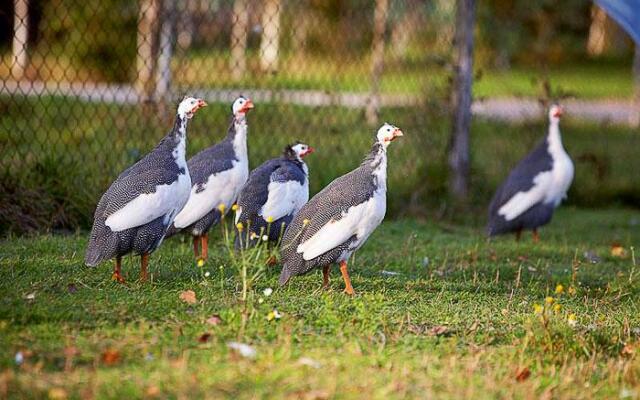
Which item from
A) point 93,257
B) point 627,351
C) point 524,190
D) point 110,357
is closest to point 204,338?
point 110,357

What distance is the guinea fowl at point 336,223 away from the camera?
225 inches

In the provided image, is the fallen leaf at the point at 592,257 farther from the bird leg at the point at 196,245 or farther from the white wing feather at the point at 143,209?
the white wing feather at the point at 143,209

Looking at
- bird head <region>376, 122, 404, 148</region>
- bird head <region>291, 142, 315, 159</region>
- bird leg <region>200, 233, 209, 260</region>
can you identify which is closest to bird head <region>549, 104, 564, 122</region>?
bird head <region>291, 142, 315, 159</region>

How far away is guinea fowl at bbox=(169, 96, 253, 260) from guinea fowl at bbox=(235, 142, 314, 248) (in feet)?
0.35

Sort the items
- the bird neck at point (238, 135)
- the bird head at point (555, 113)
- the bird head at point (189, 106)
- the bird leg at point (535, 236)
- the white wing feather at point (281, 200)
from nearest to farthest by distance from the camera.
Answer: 1. the bird head at point (189, 106)
2. the white wing feather at point (281, 200)
3. the bird neck at point (238, 135)
4. the bird leg at point (535, 236)
5. the bird head at point (555, 113)

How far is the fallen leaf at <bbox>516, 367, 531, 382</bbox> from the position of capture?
443 centimetres

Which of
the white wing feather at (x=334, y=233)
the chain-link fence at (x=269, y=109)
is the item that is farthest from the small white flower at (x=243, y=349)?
the chain-link fence at (x=269, y=109)

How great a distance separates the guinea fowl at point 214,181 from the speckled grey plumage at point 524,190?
2.45 m

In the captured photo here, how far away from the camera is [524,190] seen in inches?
342

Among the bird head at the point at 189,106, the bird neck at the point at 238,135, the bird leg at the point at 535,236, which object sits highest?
the bird head at the point at 189,106

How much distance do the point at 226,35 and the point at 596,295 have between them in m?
7.54

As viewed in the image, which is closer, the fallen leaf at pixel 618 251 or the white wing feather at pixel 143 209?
the white wing feather at pixel 143 209

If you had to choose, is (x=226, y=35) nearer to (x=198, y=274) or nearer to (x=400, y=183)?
(x=400, y=183)

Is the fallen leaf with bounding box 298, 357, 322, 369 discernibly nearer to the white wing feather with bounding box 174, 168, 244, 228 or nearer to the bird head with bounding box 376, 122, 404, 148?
the bird head with bounding box 376, 122, 404, 148
